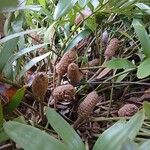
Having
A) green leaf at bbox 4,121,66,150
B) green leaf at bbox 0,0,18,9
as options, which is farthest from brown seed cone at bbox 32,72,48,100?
green leaf at bbox 0,0,18,9

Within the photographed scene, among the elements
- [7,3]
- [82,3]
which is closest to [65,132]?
[7,3]

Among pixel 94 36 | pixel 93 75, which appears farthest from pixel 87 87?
pixel 94 36

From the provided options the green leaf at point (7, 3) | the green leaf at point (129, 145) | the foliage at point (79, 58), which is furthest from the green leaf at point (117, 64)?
the green leaf at point (7, 3)

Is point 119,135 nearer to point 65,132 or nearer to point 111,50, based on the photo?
point 65,132

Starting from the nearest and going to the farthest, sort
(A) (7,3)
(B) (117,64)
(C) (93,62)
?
1. (A) (7,3)
2. (B) (117,64)
3. (C) (93,62)

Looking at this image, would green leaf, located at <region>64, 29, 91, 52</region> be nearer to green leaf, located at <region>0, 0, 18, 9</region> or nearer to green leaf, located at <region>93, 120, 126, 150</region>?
green leaf, located at <region>93, 120, 126, 150</region>

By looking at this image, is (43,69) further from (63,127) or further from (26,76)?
(63,127)
